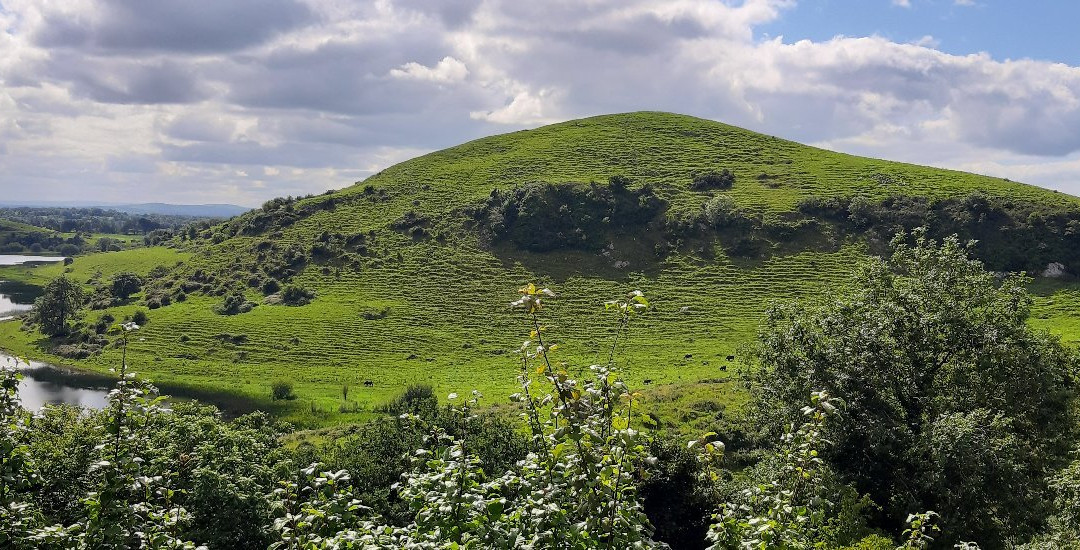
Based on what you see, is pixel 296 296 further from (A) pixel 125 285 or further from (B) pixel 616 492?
(B) pixel 616 492

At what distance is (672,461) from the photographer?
91.4ft

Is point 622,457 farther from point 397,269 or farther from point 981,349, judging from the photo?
point 397,269

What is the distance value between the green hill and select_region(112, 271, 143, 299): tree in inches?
97.5

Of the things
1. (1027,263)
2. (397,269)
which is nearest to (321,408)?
(397,269)

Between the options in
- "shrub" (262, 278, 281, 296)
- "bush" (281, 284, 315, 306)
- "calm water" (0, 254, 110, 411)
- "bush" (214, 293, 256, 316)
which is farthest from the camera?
"shrub" (262, 278, 281, 296)

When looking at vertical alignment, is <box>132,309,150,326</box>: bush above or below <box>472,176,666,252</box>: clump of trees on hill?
below

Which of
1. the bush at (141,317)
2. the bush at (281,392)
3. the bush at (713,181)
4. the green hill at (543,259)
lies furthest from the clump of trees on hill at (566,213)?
the bush at (141,317)

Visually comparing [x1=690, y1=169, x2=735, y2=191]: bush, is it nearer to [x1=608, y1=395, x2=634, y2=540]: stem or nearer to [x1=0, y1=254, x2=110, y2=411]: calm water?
[x1=0, y1=254, x2=110, y2=411]: calm water

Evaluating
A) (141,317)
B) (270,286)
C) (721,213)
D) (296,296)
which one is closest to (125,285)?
(141,317)

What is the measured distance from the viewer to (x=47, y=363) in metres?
88.3

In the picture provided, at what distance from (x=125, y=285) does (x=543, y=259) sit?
80030 mm

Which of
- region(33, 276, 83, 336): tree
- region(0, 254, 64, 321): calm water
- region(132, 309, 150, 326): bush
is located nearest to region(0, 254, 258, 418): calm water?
region(33, 276, 83, 336): tree

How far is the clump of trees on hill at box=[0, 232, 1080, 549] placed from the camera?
22.2ft

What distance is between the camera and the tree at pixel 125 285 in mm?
116250
